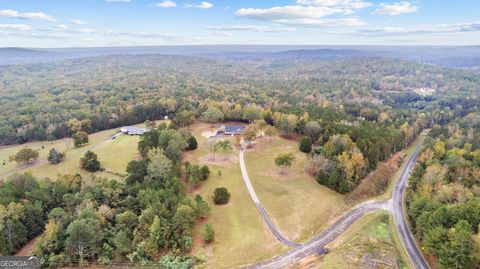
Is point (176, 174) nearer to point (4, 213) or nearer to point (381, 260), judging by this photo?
point (4, 213)

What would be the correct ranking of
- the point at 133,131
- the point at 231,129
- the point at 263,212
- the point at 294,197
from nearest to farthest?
the point at 263,212 → the point at 294,197 → the point at 231,129 → the point at 133,131

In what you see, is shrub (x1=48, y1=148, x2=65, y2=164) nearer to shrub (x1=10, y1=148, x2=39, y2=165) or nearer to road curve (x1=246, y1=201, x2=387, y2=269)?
shrub (x1=10, y1=148, x2=39, y2=165)

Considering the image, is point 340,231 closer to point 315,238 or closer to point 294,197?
point 315,238

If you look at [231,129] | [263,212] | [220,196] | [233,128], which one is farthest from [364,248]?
[233,128]

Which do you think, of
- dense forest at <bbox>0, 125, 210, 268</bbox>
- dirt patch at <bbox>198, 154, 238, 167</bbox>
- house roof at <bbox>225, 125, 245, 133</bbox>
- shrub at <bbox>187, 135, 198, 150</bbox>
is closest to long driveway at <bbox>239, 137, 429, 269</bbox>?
dirt patch at <bbox>198, 154, 238, 167</bbox>

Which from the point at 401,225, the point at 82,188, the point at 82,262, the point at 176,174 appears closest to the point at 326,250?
the point at 401,225

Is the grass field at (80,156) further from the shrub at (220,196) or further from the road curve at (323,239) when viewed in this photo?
the road curve at (323,239)
